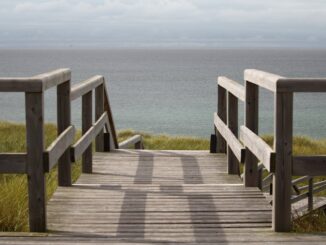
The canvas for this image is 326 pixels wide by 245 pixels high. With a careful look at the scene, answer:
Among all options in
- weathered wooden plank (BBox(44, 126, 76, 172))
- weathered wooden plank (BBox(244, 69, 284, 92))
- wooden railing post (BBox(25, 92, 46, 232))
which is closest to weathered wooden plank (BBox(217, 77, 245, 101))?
weathered wooden plank (BBox(244, 69, 284, 92))

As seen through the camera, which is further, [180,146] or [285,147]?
[180,146]

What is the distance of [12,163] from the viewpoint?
4609mm

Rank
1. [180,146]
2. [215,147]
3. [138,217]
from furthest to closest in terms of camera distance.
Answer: [180,146] < [215,147] < [138,217]

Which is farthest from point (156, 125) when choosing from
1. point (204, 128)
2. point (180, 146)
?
point (180, 146)

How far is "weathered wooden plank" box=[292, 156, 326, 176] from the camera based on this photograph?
465 cm

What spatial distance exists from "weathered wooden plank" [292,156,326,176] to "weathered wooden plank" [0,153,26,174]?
1936mm

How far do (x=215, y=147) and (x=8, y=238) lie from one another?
5426 mm

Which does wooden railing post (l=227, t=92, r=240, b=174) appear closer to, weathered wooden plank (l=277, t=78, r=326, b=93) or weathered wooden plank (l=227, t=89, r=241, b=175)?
weathered wooden plank (l=227, t=89, r=241, b=175)

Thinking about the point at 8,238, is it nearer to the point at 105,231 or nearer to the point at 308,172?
the point at 105,231

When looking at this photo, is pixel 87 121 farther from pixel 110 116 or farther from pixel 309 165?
pixel 309 165


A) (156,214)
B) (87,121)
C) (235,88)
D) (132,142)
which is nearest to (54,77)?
(156,214)

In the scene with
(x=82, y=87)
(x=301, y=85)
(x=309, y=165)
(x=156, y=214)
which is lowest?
(x=156, y=214)

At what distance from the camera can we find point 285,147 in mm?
A: 4652

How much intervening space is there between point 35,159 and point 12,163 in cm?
16
